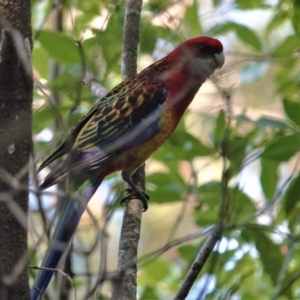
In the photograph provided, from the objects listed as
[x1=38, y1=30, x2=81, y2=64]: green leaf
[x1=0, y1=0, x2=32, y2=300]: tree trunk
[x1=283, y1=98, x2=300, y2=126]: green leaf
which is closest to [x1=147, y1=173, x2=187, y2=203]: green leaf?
[x1=283, y1=98, x2=300, y2=126]: green leaf

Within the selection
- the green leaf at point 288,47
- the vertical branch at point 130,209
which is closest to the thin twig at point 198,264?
the vertical branch at point 130,209

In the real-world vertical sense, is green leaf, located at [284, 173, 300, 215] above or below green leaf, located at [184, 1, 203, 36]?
below

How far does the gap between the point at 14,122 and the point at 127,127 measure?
1414 millimetres

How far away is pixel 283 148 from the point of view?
3.06 m

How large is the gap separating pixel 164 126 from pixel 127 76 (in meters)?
0.34

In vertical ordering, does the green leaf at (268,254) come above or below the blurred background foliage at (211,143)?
below

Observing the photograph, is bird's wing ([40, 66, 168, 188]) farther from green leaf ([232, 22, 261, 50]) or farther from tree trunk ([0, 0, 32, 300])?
tree trunk ([0, 0, 32, 300])

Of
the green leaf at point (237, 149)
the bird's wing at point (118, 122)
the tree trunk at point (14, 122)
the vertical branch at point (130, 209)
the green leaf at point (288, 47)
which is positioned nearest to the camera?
the tree trunk at point (14, 122)

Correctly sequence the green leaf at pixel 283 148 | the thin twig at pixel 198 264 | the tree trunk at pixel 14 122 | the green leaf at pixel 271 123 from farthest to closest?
the green leaf at pixel 271 123
the green leaf at pixel 283 148
the thin twig at pixel 198 264
the tree trunk at pixel 14 122

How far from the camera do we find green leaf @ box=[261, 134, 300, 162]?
3043mm

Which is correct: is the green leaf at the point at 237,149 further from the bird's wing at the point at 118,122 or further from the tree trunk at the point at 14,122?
the tree trunk at the point at 14,122

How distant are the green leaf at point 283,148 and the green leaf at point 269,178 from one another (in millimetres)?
334

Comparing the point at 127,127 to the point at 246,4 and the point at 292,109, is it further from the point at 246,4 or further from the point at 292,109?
the point at 246,4

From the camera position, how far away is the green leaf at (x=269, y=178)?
343 centimetres
